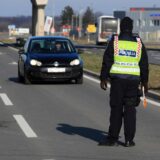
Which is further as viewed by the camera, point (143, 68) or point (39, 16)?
point (39, 16)

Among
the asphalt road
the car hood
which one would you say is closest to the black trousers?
the asphalt road

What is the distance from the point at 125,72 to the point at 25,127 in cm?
278

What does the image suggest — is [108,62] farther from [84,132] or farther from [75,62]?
[75,62]

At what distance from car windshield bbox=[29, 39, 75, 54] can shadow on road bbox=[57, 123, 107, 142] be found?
32.6 ft

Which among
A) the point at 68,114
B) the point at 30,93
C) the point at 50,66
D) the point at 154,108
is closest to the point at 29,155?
the point at 68,114

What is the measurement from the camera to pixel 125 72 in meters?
9.35

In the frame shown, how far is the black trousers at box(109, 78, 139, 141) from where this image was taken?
9359 mm

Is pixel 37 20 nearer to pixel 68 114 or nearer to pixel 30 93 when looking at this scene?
pixel 30 93

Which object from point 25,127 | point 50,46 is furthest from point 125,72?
point 50,46

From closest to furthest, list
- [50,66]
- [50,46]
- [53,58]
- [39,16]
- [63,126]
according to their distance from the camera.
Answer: [63,126], [50,66], [53,58], [50,46], [39,16]

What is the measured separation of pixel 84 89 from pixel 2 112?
5.89 meters

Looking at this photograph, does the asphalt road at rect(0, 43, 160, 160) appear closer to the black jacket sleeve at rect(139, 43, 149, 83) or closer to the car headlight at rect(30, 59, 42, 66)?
the black jacket sleeve at rect(139, 43, 149, 83)

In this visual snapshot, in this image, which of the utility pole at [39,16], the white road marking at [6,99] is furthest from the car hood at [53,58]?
the utility pole at [39,16]

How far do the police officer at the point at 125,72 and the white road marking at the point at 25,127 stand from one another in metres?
1.74
